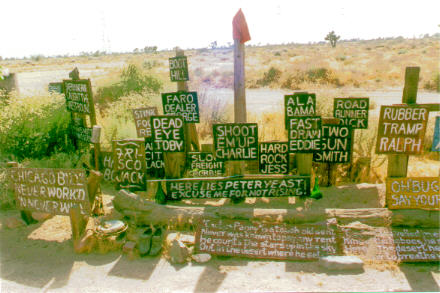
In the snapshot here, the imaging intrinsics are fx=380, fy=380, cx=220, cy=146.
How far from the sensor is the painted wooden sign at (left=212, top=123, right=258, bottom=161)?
20.6ft

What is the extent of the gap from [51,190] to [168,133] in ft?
6.75

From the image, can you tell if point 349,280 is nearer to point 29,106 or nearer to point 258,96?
point 29,106

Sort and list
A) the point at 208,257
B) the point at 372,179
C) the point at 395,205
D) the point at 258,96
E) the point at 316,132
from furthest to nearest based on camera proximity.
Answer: the point at 258,96
the point at 372,179
the point at 316,132
the point at 395,205
the point at 208,257

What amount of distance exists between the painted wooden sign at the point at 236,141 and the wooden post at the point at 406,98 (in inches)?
85.7

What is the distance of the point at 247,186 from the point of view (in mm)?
6203

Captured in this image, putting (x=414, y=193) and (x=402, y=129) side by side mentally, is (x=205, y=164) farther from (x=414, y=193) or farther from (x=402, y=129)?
(x=414, y=193)

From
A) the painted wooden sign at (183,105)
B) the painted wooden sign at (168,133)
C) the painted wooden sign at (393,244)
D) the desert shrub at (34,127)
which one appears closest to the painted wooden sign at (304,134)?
the painted wooden sign at (393,244)

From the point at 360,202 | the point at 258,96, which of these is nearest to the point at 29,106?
the point at 360,202

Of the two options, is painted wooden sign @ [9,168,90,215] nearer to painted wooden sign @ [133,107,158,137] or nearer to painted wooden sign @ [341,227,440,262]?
painted wooden sign @ [133,107,158,137]

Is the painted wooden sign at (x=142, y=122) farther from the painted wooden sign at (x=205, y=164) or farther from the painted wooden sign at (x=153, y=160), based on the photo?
the painted wooden sign at (x=205, y=164)

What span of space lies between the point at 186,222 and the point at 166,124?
67.6 inches

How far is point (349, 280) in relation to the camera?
15.3ft

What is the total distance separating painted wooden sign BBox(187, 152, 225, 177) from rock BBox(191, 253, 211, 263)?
2.29 metres

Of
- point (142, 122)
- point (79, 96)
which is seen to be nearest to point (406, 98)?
point (142, 122)
